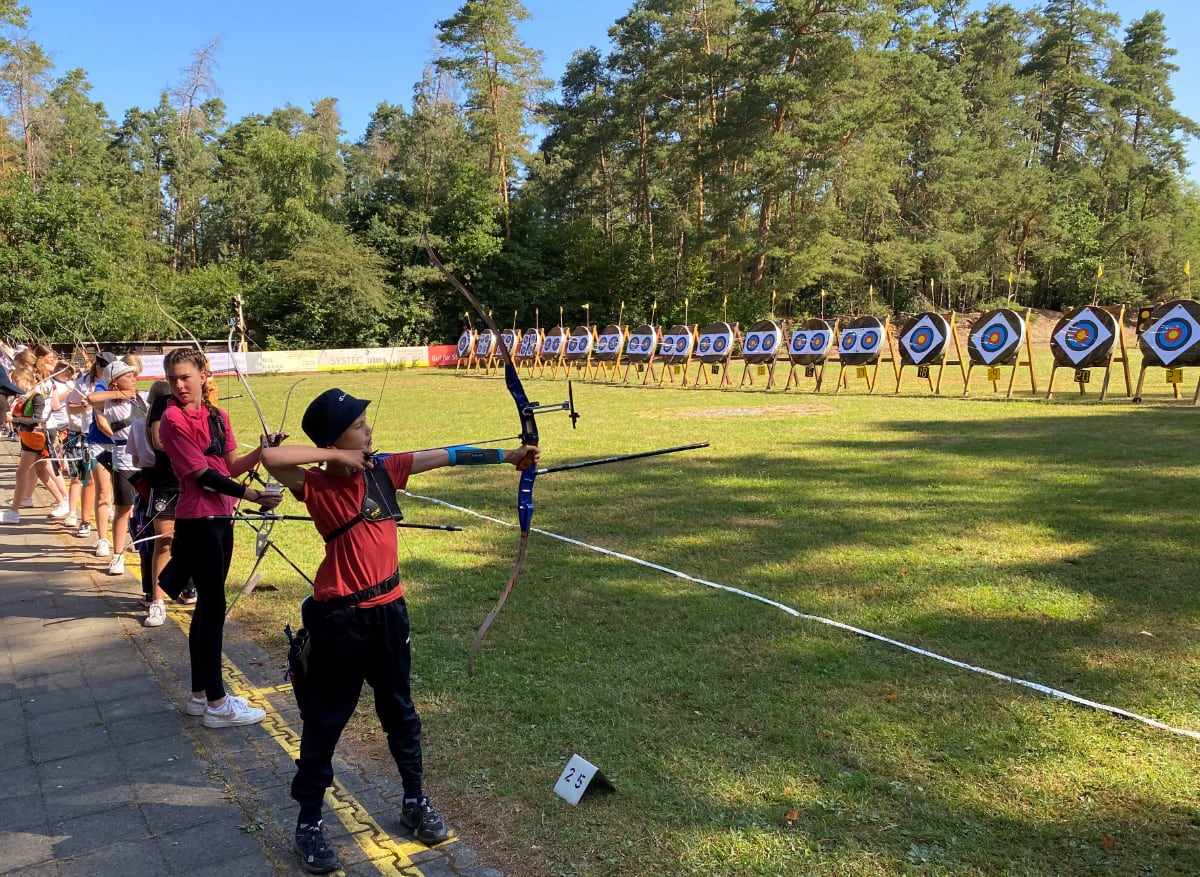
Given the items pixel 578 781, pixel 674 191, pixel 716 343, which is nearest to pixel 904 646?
pixel 578 781

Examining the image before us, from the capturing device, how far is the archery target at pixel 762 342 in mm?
18281

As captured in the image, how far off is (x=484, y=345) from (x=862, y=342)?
57.8 feet

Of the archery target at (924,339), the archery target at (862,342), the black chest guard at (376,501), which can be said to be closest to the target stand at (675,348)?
the archery target at (862,342)

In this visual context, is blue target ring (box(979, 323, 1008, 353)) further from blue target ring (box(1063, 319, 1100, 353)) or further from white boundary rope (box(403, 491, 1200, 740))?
white boundary rope (box(403, 491, 1200, 740))

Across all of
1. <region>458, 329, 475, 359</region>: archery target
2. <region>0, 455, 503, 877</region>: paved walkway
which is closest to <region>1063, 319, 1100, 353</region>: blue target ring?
<region>0, 455, 503, 877</region>: paved walkway

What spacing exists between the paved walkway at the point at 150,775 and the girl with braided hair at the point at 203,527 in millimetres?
140

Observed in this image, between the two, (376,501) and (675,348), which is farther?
(675,348)

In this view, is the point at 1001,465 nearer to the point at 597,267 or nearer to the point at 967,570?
the point at 967,570

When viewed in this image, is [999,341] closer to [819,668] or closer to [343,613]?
[819,668]

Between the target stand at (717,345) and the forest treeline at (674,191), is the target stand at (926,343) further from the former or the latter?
the forest treeline at (674,191)

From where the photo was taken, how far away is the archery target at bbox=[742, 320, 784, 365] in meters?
18.3

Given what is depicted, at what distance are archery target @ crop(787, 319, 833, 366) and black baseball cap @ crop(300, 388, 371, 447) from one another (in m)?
16.0

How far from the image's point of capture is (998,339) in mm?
14914

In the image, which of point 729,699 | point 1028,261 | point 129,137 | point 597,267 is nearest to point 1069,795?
point 729,699
